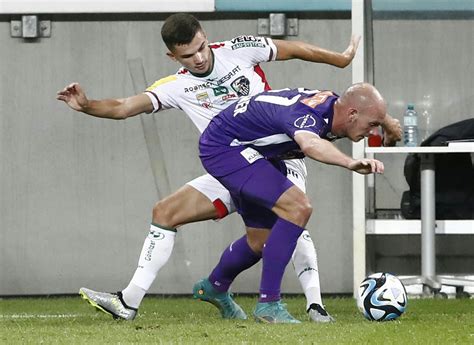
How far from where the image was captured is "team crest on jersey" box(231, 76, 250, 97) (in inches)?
305

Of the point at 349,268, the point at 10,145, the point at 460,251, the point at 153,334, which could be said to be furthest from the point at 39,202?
the point at 153,334

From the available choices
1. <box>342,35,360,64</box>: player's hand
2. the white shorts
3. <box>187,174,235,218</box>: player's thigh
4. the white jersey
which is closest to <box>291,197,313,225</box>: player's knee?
the white shorts

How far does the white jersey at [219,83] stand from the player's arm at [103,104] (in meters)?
0.09

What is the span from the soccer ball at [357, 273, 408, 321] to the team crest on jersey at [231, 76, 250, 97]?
161 centimetres

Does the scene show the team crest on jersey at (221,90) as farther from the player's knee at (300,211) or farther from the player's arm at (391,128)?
the player's knee at (300,211)

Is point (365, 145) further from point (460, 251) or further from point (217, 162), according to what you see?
point (217, 162)

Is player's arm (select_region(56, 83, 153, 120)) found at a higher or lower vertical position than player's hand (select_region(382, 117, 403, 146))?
higher

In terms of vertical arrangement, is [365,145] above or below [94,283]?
above

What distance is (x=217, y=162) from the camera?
697cm

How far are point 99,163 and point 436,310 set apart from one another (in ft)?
11.9

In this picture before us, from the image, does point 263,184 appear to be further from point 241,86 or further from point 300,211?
point 241,86

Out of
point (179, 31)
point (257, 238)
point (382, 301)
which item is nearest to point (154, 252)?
point (257, 238)

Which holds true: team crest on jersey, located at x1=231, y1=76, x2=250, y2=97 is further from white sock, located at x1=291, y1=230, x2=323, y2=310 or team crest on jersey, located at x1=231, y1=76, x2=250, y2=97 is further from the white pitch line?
the white pitch line

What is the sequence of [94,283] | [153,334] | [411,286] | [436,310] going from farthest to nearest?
[94,283] < [411,286] < [436,310] < [153,334]
